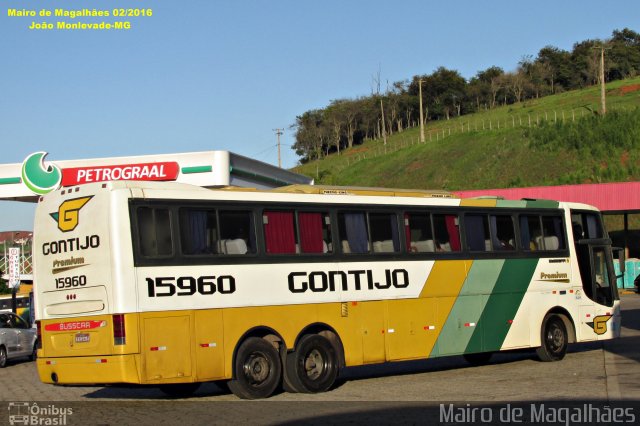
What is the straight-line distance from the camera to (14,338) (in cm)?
2648

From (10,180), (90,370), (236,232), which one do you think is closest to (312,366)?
(236,232)

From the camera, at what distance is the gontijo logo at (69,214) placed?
14.0 m

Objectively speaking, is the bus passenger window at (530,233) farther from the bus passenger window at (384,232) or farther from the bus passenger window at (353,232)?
the bus passenger window at (353,232)

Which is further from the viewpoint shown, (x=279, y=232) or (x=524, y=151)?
(x=524, y=151)

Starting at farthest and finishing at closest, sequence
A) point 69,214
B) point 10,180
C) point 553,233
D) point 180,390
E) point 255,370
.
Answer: point 10,180
point 553,233
point 180,390
point 255,370
point 69,214

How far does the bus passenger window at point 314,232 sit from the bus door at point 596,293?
741 cm

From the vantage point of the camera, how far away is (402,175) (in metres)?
103

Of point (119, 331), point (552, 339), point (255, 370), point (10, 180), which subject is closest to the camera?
point (119, 331)

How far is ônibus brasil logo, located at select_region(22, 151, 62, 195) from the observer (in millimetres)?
34719

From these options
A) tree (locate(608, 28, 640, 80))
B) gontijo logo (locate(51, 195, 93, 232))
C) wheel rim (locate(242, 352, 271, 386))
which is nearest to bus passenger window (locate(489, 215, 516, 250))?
wheel rim (locate(242, 352, 271, 386))

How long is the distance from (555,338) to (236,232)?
8.67m

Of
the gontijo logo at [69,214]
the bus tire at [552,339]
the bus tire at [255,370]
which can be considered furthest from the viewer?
the bus tire at [552,339]

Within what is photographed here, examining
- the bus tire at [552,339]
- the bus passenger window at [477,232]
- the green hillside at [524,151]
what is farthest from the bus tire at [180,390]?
the green hillside at [524,151]

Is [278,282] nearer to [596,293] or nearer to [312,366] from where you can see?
[312,366]
